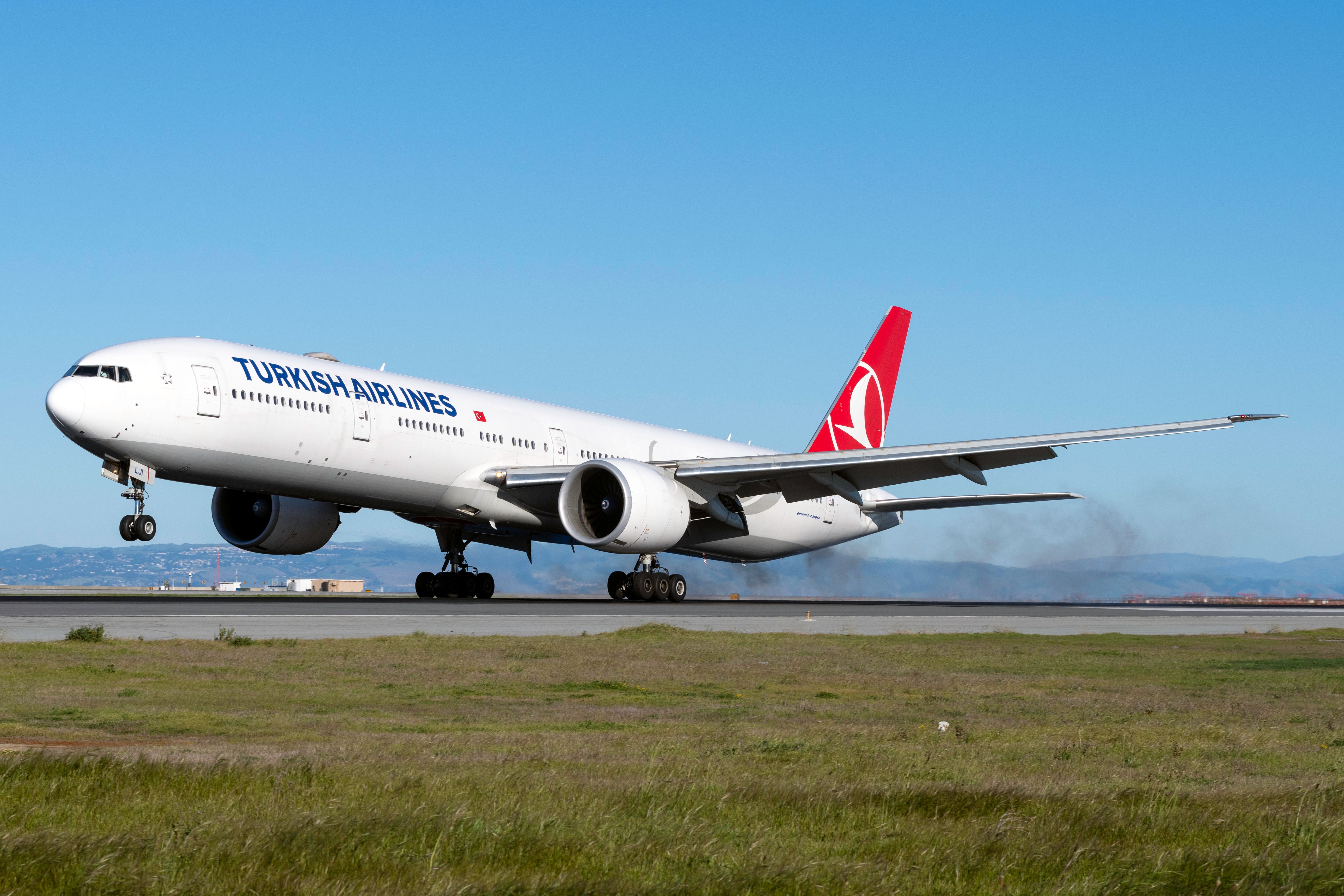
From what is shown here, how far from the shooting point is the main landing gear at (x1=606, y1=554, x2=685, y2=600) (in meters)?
35.2

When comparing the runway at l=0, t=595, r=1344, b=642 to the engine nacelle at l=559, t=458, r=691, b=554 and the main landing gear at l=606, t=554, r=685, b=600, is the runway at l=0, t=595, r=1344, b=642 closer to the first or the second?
the main landing gear at l=606, t=554, r=685, b=600

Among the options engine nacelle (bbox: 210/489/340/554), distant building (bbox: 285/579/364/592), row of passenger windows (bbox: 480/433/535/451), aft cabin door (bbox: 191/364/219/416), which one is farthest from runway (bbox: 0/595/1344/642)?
distant building (bbox: 285/579/364/592)

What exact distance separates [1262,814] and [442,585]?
32.6m

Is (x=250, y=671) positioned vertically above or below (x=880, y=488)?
below

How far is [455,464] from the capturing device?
3238 cm

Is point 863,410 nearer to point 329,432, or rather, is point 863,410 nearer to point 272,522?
point 272,522

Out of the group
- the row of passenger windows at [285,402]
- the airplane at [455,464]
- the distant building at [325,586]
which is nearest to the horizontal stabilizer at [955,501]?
the airplane at [455,464]

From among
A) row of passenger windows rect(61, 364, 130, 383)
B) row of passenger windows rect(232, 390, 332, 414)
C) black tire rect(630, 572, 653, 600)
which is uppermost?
row of passenger windows rect(61, 364, 130, 383)

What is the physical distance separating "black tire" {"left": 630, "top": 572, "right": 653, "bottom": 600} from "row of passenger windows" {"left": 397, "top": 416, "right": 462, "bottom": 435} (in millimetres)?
6310

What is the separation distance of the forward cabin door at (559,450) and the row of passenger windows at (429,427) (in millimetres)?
3719

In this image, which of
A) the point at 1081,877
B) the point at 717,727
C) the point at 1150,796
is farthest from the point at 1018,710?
the point at 1081,877

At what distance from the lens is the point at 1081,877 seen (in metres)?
5.34

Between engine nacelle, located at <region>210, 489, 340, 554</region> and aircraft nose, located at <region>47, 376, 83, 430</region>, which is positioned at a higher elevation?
aircraft nose, located at <region>47, 376, 83, 430</region>

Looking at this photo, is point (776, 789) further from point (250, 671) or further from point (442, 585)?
point (442, 585)
